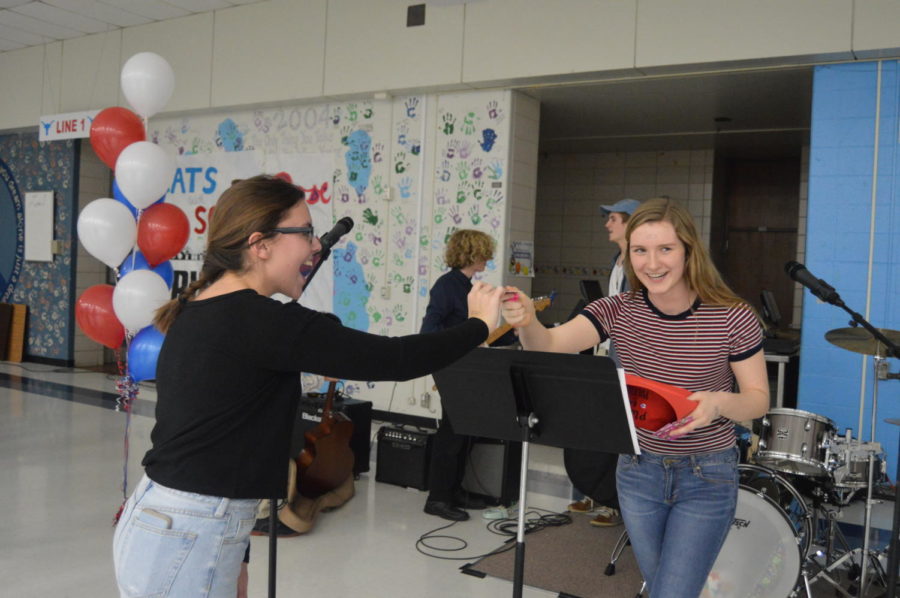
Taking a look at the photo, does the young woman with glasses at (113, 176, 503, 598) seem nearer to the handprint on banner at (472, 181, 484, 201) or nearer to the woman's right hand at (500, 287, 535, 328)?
the woman's right hand at (500, 287, 535, 328)

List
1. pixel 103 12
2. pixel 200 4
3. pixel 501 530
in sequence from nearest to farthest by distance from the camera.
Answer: pixel 501 530, pixel 200 4, pixel 103 12

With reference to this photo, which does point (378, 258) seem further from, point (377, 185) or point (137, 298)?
point (137, 298)

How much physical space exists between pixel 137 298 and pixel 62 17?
539 centimetres

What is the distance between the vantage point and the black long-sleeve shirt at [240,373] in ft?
4.92

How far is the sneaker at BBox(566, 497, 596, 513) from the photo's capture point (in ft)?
15.7

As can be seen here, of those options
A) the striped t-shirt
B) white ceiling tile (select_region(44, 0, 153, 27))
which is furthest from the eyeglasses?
white ceiling tile (select_region(44, 0, 153, 27))

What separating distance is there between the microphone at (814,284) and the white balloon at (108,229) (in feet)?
10.8

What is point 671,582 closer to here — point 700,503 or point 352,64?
point 700,503

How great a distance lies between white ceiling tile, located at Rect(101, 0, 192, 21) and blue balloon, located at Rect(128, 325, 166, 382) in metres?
4.46

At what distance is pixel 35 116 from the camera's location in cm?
939

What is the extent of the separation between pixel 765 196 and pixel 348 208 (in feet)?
18.1

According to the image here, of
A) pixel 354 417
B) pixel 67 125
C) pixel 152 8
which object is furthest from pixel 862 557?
pixel 67 125

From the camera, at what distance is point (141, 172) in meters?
4.24

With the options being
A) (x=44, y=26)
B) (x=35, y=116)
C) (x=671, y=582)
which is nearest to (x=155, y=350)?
(x=671, y=582)
